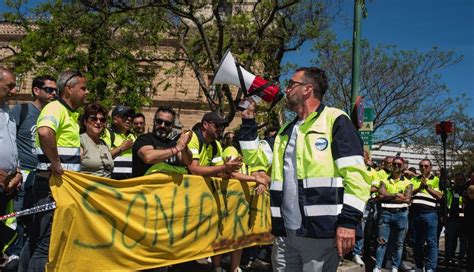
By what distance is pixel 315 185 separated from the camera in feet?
10.1

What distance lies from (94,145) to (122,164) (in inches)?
56.7

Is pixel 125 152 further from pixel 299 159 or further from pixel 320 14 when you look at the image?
pixel 320 14

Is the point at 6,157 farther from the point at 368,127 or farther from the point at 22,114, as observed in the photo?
the point at 368,127

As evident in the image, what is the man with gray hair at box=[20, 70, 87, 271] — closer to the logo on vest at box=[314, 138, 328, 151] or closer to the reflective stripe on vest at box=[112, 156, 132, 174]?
the reflective stripe on vest at box=[112, 156, 132, 174]

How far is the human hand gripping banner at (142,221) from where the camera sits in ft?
13.4

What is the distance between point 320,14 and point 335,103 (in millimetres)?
10277

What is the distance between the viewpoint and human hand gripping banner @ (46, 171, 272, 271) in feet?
13.4

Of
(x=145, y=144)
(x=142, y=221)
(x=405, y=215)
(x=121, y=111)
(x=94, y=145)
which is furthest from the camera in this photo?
(x=405, y=215)

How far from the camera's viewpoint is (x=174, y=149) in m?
4.52

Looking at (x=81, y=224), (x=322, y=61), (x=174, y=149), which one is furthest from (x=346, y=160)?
(x=322, y=61)

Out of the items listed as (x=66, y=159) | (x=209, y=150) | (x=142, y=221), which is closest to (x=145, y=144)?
(x=66, y=159)

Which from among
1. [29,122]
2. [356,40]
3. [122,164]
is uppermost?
[356,40]

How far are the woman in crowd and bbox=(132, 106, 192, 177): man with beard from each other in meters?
0.32

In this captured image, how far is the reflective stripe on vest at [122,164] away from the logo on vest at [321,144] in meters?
3.55
